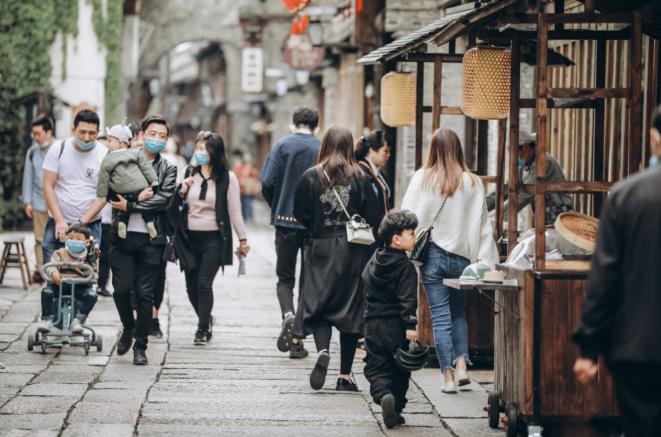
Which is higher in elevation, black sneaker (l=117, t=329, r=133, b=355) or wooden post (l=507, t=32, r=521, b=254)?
wooden post (l=507, t=32, r=521, b=254)

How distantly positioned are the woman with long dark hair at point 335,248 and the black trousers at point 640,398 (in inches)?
162

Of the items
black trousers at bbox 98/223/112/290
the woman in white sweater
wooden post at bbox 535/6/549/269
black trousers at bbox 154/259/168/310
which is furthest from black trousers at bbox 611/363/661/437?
black trousers at bbox 98/223/112/290

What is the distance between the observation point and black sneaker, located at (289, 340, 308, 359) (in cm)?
1085

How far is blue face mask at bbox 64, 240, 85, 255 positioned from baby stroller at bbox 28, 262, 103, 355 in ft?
0.33

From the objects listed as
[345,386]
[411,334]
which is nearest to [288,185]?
[345,386]

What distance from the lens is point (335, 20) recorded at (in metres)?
25.0

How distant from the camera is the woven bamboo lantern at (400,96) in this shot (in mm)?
11922

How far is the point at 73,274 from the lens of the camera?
1062 centimetres

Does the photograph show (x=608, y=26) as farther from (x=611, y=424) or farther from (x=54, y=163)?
(x=611, y=424)

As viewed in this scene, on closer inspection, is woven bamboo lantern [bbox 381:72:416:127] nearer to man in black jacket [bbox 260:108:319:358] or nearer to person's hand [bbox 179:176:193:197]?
man in black jacket [bbox 260:108:319:358]

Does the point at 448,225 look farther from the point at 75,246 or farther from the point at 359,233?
the point at 75,246

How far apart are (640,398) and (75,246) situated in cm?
627

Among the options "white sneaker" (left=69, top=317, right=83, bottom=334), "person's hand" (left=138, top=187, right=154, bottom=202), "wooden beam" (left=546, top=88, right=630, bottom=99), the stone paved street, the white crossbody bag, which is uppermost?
"wooden beam" (left=546, top=88, right=630, bottom=99)

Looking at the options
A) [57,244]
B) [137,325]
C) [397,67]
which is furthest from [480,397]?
[397,67]
